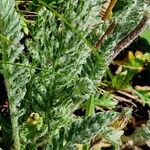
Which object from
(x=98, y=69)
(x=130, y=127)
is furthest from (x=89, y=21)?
(x=130, y=127)

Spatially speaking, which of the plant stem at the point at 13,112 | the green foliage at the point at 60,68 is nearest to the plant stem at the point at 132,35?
the green foliage at the point at 60,68

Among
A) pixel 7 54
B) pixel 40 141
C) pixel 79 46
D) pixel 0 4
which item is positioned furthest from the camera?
pixel 40 141

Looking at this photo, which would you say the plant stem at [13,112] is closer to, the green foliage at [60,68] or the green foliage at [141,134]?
the green foliage at [60,68]

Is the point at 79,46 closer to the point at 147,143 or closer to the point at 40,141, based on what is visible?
the point at 40,141

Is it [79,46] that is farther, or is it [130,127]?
[130,127]

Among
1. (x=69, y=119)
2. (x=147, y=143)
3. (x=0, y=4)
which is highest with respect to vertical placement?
(x=0, y=4)

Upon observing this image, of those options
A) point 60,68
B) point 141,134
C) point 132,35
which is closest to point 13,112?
→ point 60,68

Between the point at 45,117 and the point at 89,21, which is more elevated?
the point at 89,21

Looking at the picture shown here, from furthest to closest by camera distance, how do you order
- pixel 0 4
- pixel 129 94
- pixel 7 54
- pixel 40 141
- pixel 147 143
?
pixel 129 94, pixel 147 143, pixel 40 141, pixel 7 54, pixel 0 4
